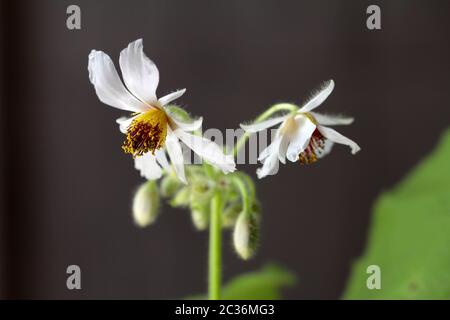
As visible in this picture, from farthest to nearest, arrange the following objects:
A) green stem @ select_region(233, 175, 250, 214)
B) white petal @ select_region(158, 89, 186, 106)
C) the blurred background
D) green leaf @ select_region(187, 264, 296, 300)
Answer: the blurred background, green leaf @ select_region(187, 264, 296, 300), green stem @ select_region(233, 175, 250, 214), white petal @ select_region(158, 89, 186, 106)

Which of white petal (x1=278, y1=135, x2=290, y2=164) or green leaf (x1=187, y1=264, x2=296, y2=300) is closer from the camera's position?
white petal (x1=278, y1=135, x2=290, y2=164)

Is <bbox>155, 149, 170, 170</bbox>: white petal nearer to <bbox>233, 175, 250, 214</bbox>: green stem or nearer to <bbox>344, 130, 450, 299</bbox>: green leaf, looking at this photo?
<bbox>233, 175, 250, 214</bbox>: green stem

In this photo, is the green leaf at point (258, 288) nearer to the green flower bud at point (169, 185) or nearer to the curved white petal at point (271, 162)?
the green flower bud at point (169, 185)

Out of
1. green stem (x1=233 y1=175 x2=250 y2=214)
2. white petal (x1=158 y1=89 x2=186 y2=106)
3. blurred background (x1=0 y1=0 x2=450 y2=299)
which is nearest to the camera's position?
white petal (x1=158 y1=89 x2=186 y2=106)

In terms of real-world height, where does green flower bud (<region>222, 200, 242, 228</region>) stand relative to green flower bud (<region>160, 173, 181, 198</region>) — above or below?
below

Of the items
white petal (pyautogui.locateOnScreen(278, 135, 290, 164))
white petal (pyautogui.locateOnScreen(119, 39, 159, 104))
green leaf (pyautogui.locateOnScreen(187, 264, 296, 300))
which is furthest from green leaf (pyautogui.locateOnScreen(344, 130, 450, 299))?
white petal (pyautogui.locateOnScreen(119, 39, 159, 104))

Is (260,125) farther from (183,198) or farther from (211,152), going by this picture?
(183,198)

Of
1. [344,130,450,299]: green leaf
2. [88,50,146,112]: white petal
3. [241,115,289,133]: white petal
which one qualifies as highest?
[88,50,146,112]: white petal
